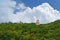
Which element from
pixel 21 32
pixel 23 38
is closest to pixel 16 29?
pixel 21 32

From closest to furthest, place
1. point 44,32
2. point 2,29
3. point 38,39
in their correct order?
point 38,39 < point 44,32 < point 2,29

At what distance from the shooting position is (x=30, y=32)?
166 metres

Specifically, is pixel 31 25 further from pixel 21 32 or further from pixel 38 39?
pixel 38 39

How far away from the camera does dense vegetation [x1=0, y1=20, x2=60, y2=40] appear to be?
15775 centimetres

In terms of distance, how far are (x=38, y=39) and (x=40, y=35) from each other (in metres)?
6.05

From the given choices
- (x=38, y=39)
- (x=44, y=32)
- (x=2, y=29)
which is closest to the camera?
(x=38, y=39)

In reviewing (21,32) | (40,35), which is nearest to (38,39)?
(40,35)

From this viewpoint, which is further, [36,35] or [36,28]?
[36,28]

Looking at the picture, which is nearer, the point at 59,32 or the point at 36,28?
the point at 59,32

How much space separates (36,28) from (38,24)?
9162mm

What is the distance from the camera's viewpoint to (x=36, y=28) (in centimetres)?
17475

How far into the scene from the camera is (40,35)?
527ft

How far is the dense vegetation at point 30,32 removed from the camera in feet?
518

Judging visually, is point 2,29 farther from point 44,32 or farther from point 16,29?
point 44,32
